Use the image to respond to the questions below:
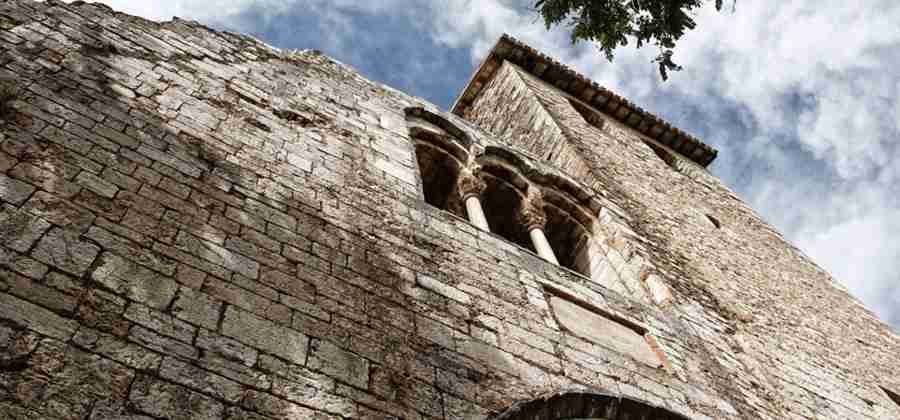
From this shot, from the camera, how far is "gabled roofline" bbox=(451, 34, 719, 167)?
43.2 feet

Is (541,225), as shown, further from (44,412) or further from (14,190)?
(44,412)

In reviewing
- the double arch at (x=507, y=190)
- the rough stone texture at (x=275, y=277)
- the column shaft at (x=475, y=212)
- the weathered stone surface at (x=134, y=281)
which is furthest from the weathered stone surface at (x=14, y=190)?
the double arch at (x=507, y=190)

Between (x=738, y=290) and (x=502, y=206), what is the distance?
2692mm

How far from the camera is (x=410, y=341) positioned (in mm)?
3258

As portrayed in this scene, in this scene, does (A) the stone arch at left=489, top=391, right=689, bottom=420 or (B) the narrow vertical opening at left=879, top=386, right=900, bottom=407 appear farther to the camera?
(B) the narrow vertical opening at left=879, top=386, right=900, bottom=407

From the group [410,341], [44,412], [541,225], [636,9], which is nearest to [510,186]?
[541,225]

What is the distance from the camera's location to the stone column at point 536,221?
5988mm

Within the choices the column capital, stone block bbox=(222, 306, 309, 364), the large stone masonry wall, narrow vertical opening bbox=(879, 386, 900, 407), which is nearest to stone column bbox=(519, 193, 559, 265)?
the column capital

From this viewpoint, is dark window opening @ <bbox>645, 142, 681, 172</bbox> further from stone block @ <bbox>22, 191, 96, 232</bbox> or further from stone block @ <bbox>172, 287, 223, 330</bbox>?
stone block @ <bbox>22, 191, 96, 232</bbox>

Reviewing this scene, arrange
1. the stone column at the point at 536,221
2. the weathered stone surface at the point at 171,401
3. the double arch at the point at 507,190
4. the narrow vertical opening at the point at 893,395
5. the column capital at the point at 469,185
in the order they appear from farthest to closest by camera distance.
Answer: the narrow vertical opening at the point at 893,395 < the double arch at the point at 507,190 < the column capital at the point at 469,185 < the stone column at the point at 536,221 < the weathered stone surface at the point at 171,401

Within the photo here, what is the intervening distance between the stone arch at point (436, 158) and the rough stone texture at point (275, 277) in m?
0.19

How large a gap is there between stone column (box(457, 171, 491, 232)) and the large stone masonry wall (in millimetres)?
1527

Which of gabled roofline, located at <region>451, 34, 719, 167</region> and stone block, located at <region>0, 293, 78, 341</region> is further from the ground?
gabled roofline, located at <region>451, 34, 719, 167</region>

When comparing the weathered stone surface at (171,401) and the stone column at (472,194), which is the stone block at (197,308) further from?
the stone column at (472,194)
